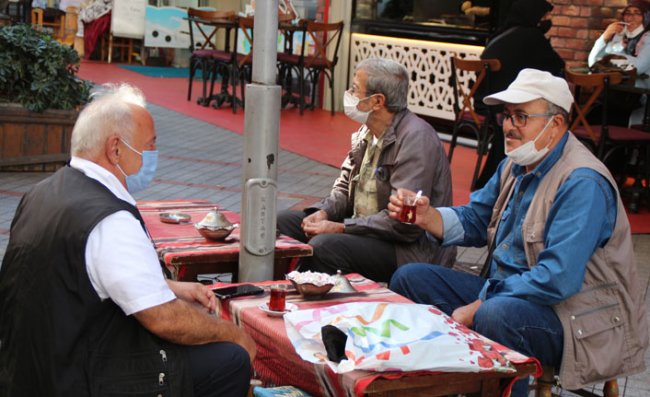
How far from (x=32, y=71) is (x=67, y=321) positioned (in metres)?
5.95

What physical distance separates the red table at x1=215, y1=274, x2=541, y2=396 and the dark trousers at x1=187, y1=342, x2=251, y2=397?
6.9 inches

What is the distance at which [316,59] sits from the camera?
1277cm

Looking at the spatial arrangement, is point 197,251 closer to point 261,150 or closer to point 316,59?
point 261,150

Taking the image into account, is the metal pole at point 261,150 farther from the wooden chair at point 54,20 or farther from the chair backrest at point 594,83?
the wooden chair at point 54,20

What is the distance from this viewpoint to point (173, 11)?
17.6 m

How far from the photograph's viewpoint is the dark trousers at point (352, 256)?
186 inches

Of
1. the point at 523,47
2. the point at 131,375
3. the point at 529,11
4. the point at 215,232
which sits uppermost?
the point at 529,11

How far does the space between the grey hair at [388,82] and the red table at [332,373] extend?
1.14 metres

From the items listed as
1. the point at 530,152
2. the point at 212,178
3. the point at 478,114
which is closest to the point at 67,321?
the point at 530,152

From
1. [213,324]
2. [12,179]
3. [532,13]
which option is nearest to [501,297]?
[213,324]

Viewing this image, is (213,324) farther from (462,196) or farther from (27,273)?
(462,196)

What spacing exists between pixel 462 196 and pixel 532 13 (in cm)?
164

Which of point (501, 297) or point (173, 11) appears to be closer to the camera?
point (501, 297)

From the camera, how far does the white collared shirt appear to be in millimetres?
2885
